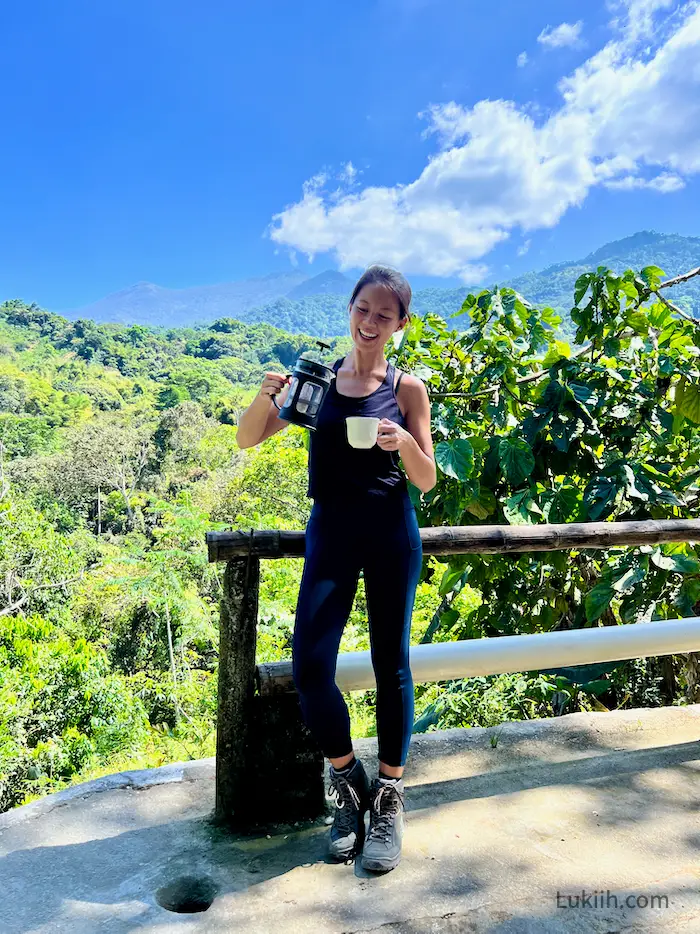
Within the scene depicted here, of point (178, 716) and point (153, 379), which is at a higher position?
point (153, 379)

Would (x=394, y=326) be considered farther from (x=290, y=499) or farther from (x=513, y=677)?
(x=290, y=499)

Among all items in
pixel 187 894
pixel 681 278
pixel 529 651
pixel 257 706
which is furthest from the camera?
pixel 681 278

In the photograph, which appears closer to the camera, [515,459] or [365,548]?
[365,548]

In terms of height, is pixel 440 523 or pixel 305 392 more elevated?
pixel 305 392

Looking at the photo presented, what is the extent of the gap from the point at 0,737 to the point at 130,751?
1.82 m

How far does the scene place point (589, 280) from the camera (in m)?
2.46

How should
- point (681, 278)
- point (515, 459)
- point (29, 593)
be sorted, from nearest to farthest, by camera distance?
1. point (515, 459)
2. point (681, 278)
3. point (29, 593)

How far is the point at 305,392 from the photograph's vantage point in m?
1.28

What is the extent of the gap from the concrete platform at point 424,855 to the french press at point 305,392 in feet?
2.84

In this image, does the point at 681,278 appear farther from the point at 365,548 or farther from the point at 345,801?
the point at 345,801

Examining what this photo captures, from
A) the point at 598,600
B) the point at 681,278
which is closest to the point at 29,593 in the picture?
the point at 598,600

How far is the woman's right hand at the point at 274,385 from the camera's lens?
1.36 metres

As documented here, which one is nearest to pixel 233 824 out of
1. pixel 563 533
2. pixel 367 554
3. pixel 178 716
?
pixel 367 554

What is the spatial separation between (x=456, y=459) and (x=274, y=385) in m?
0.87
